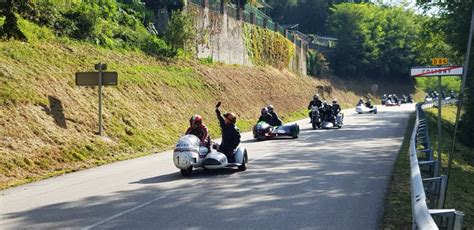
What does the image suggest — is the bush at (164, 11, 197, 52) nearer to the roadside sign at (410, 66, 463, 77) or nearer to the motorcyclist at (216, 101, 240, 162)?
the motorcyclist at (216, 101, 240, 162)

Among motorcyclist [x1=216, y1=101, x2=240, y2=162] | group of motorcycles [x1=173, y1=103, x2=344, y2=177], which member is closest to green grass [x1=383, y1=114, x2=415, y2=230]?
group of motorcycles [x1=173, y1=103, x2=344, y2=177]

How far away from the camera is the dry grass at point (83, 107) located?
1502cm

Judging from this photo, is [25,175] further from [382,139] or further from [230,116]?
[382,139]

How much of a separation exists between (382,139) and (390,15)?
75444 mm

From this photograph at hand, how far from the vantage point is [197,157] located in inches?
488

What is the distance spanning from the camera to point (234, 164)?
42.8 ft

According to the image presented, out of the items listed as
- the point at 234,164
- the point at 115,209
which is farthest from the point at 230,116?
the point at 115,209

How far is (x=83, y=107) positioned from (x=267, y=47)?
37.5 meters

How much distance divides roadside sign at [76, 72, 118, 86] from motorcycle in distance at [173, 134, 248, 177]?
6.64 m

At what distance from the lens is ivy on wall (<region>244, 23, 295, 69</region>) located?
167ft

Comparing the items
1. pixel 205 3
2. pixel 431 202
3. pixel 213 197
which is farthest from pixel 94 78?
pixel 205 3

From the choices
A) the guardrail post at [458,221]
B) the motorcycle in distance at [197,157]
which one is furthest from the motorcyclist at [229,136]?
the guardrail post at [458,221]

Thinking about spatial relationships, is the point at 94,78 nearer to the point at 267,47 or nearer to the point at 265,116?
the point at 265,116

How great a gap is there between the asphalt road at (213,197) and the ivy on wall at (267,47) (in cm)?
3556
